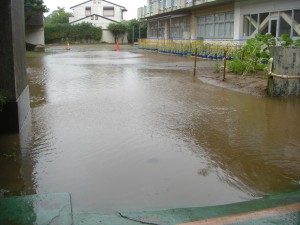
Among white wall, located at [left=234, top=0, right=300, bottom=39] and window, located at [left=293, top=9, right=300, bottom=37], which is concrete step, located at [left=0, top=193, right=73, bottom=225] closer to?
window, located at [left=293, top=9, right=300, bottom=37]

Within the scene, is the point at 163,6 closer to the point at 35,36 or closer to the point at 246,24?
the point at 35,36

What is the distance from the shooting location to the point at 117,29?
2383 inches

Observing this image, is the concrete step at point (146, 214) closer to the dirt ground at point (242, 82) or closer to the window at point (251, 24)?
the dirt ground at point (242, 82)

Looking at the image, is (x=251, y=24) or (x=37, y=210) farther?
(x=251, y=24)

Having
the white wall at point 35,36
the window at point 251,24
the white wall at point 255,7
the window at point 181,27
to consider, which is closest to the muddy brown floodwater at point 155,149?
the white wall at point 255,7

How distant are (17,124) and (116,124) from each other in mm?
1805

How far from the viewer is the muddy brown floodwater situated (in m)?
4.61

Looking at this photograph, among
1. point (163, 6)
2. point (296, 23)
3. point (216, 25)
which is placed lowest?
point (296, 23)

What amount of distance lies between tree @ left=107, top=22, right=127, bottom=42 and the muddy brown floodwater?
167ft

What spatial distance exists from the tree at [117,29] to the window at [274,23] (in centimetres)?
3728

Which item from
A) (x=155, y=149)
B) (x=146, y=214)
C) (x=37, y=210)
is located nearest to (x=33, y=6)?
(x=155, y=149)

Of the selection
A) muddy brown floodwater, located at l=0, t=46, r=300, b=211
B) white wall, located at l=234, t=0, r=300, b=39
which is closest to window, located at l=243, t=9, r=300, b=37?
white wall, located at l=234, t=0, r=300, b=39

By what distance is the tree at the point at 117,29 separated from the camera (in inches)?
2367

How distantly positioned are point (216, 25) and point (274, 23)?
7747 mm
